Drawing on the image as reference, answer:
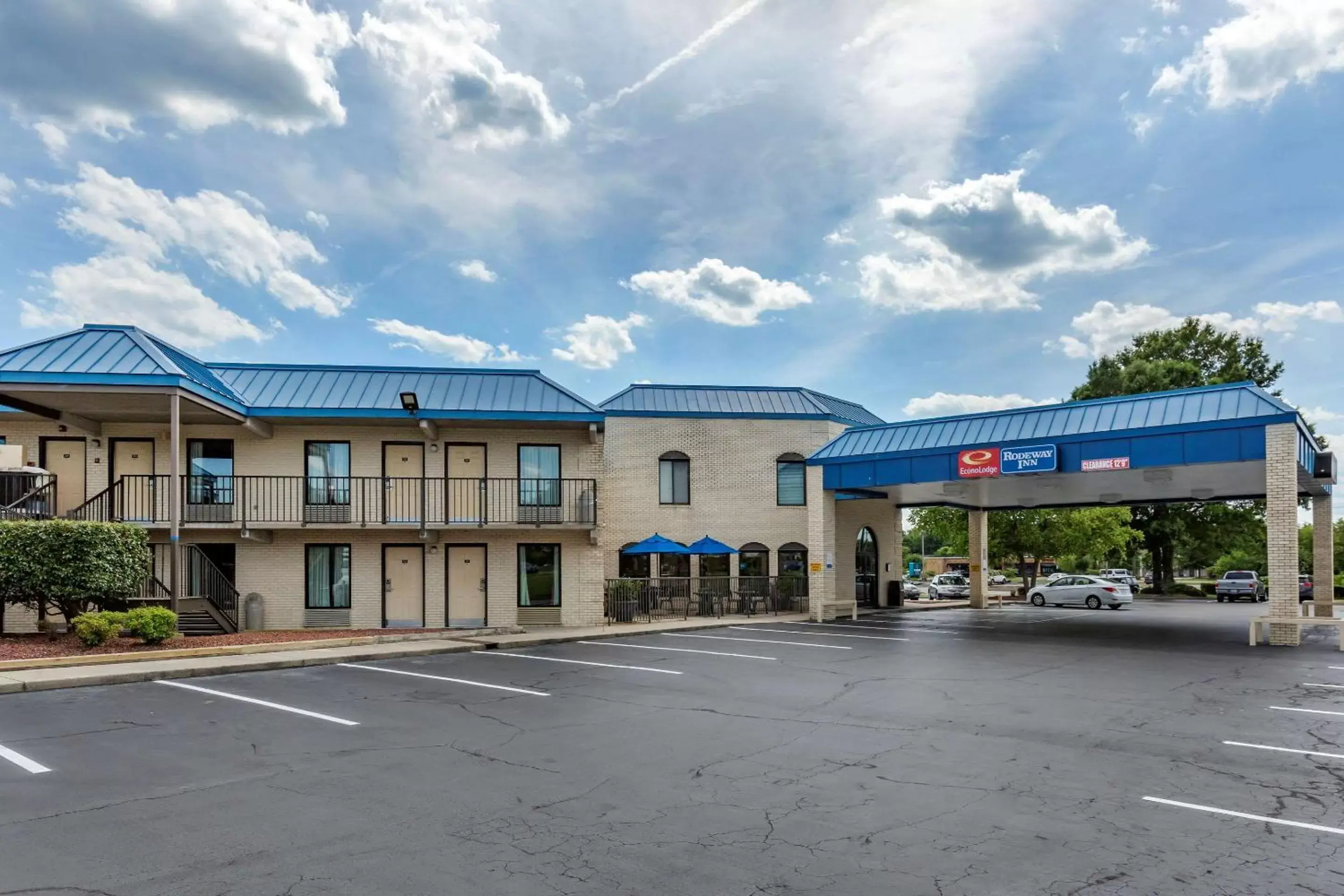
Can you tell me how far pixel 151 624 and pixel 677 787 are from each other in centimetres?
1343

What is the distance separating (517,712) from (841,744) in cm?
424

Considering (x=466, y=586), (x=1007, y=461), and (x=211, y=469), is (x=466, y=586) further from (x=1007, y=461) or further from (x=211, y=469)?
(x=1007, y=461)

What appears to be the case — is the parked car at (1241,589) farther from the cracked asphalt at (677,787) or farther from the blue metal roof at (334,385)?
the blue metal roof at (334,385)

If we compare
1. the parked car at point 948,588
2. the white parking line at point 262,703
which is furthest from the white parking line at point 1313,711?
the parked car at point 948,588

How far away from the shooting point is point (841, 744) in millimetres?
9438

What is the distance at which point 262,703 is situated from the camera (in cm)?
1192

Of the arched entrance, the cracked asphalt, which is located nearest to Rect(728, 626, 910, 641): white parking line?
the cracked asphalt

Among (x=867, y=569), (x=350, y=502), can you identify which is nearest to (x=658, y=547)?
(x=350, y=502)

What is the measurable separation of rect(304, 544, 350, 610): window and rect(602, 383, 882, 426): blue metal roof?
10.9 metres

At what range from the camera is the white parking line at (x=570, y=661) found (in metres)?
15.4

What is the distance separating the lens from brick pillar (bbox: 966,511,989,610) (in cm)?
3603

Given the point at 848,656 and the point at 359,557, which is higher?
the point at 359,557

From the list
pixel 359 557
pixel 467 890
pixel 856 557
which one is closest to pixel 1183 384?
pixel 856 557

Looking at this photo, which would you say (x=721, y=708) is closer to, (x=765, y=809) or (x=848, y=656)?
(x=765, y=809)
